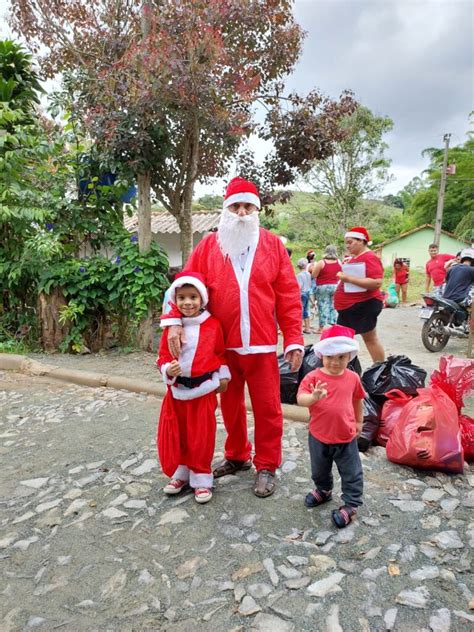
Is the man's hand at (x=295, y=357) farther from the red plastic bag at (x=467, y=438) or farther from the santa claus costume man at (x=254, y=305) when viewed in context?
the red plastic bag at (x=467, y=438)

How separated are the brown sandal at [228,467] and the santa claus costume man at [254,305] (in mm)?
228

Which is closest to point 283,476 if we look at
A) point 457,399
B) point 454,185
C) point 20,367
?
point 457,399

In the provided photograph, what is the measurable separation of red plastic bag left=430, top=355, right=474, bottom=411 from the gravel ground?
0.53 meters

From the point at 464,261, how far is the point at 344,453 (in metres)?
6.20

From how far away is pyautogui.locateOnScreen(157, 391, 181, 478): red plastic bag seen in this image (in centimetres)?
268

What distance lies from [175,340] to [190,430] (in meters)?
0.56

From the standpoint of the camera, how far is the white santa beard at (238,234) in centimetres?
272

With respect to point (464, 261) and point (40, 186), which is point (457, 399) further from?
point (40, 186)

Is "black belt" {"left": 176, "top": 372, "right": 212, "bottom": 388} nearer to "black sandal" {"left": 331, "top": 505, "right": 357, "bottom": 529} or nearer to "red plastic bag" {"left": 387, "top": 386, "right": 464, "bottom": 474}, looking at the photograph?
"black sandal" {"left": 331, "top": 505, "right": 357, "bottom": 529}

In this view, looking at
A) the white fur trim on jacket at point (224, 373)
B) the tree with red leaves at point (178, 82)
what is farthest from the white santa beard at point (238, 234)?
the tree with red leaves at point (178, 82)

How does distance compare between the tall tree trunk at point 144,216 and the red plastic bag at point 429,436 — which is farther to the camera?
the tall tree trunk at point 144,216

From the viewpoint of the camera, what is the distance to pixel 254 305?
2646 millimetres

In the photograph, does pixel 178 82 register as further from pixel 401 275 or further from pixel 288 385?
pixel 401 275

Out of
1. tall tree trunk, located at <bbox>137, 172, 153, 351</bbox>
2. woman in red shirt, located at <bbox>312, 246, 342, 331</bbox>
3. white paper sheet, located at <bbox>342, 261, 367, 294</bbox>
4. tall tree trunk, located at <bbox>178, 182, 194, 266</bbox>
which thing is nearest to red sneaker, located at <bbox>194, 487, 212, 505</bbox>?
white paper sheet, located at <bbox>342, 261, 367, 294</bbox>
